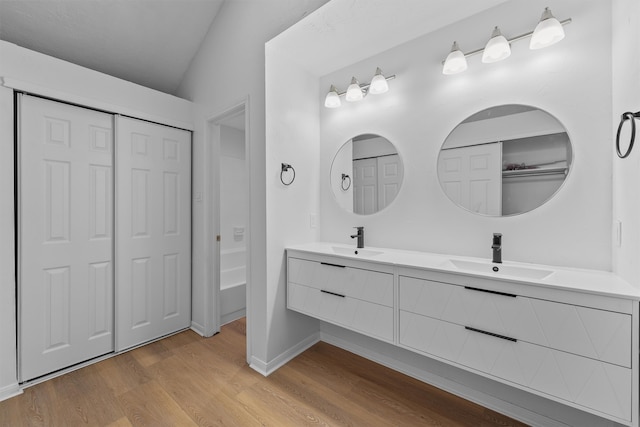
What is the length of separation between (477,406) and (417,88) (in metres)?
2.10

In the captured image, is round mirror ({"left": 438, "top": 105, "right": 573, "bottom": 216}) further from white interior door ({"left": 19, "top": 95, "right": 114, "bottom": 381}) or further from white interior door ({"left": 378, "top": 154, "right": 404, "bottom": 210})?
white interior door ({"left": 19, "top": 95, "right": 114, "bottom": 381})

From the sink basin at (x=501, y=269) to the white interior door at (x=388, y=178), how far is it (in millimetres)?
660

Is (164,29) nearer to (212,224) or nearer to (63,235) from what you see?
(212,224)

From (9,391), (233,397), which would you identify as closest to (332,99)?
(233,397)

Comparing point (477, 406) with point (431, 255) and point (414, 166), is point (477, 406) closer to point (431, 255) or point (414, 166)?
point (431, 255)

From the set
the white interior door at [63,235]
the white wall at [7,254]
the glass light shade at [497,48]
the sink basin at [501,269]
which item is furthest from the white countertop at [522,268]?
the white wall at [7,254]

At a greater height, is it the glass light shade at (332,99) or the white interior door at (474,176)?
the glass light shade at (332,99)

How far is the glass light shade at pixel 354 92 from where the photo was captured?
6.96 ft

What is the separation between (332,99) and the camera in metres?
2.26

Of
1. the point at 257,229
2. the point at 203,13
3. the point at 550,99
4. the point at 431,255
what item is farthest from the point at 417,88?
the point at 203,13

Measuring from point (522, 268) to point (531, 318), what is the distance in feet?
1.12

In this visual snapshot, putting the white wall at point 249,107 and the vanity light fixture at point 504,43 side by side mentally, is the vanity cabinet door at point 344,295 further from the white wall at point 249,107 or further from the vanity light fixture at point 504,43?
the vanity light fixture at point 504,43

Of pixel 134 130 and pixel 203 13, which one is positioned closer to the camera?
pixel 134 130

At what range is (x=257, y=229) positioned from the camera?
2.08 metres
